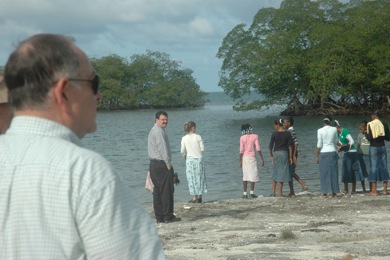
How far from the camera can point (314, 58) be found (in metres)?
84.7

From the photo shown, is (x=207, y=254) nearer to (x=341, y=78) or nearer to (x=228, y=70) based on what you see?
(x=341, y=78)

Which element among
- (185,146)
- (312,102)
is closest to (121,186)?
(185,146)

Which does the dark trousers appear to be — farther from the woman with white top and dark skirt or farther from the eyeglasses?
the eyeglasses

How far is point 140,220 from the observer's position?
2.62 metres

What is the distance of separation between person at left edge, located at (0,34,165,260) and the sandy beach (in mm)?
7490

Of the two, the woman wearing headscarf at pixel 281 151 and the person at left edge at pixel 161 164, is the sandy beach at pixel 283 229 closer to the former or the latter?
the person at left edge at pixel 161 164

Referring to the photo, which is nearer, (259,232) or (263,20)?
(259,232)

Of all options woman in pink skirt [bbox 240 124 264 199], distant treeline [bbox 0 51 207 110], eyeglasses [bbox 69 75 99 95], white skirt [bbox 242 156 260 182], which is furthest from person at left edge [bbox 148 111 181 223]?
distant treeline [bbox 0 51 207 110]

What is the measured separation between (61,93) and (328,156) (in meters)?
15.5

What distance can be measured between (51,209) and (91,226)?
0.12m

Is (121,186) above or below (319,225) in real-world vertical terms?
above

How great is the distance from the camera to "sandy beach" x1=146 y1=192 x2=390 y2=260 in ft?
34.3

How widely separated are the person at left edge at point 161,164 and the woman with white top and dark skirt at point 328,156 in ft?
14.6

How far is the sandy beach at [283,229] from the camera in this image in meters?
10.5
